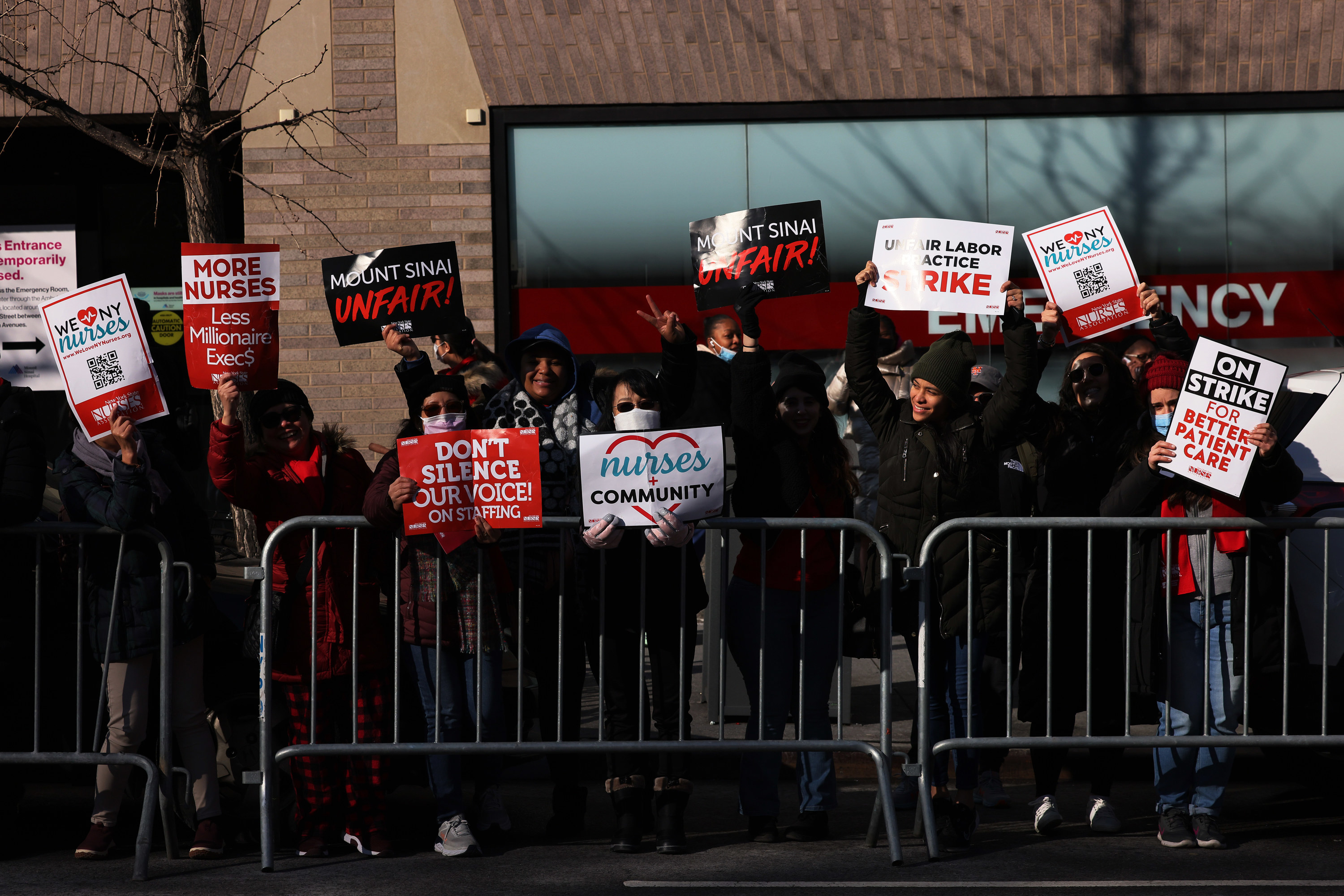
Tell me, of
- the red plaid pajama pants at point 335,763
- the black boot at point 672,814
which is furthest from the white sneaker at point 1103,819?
the red plaid pajama pants at point 335,763

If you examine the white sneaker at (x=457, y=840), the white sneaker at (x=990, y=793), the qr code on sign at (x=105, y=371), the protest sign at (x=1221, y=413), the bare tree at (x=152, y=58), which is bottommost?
the white sneaker at (x=990, y=793)

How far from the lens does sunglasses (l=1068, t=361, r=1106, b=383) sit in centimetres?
617

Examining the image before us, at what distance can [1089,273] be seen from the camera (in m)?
6.78

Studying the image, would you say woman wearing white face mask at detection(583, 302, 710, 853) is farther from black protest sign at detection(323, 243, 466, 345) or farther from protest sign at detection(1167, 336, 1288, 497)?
protest sign at detection(1167, 336, 1288, 497)

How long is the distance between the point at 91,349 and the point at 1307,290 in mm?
8805

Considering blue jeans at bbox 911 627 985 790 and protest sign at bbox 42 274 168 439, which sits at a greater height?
protest sign at bbox 42 274 168 439

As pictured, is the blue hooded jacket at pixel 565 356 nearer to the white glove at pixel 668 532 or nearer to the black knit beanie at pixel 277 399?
the white glove at pixel 668 532

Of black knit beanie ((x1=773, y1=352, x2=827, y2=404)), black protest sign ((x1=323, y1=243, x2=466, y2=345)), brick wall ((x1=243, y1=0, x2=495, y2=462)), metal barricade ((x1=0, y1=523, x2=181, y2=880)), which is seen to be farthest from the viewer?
brick wall ((x1=243, y1=0, x2=495, y2=462))

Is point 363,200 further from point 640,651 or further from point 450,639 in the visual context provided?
point 640,651

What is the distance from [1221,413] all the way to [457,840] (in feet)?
11.2

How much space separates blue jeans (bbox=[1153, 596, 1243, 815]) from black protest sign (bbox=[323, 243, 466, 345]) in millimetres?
3728

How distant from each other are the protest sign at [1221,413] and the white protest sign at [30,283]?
30.5ft

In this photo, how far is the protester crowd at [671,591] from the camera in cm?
543

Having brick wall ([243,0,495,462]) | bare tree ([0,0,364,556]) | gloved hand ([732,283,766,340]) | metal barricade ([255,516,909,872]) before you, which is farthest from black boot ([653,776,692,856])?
bare tree ([0,0,364,556])
